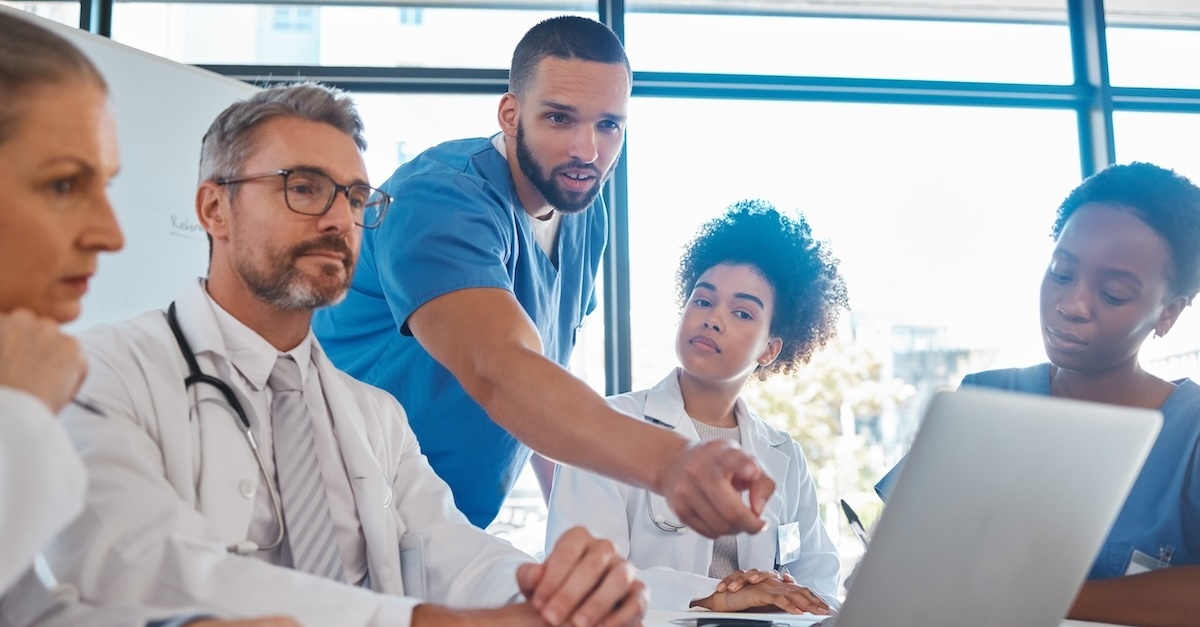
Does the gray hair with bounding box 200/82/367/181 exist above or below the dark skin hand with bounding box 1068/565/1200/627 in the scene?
above

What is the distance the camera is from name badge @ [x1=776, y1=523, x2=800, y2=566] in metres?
2.22

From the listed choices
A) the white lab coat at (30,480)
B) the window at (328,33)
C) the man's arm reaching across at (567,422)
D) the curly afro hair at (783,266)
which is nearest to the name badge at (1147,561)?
the man's arm reaching across at (567,422)

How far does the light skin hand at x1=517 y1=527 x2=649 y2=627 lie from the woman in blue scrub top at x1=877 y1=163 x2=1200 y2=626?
0.88m

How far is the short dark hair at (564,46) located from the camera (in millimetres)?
2080

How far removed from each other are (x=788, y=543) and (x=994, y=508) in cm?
127

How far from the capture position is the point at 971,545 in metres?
1.01

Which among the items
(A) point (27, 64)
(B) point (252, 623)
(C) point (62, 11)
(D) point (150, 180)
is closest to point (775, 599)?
(B) point (252, 623)

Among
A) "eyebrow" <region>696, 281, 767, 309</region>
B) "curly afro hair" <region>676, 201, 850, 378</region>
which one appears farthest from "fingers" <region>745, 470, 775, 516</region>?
"curly afro hair" <region>676, 201, 850, 378</region>

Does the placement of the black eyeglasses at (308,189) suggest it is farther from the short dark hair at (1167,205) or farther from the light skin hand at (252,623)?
the short dark hair at (1167,205)

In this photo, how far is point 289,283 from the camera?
1.41 metres

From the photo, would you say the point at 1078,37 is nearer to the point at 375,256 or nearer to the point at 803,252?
the point at 803,252

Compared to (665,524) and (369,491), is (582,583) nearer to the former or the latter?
(369,491)

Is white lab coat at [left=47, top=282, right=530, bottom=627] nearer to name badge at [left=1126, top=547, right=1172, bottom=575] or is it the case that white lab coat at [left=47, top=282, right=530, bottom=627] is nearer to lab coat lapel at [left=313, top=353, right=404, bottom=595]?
lab coat lapel at [left=313, top=353, right=404, bottom=595]

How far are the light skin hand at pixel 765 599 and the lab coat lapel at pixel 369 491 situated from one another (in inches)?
23.7
